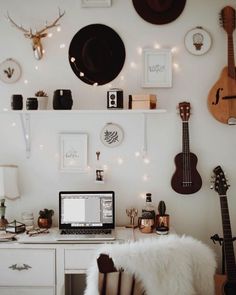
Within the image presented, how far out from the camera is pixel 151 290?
1.85 metres

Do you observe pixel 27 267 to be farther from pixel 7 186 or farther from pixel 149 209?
pixel 149 209

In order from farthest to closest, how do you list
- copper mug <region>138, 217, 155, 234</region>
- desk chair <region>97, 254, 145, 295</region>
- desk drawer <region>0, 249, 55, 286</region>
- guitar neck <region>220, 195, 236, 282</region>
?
copper mug <region>138, 217, 155, 234</region> < guitar neck <region>220, 195, 236, 282</region> < desk drawer <region>0, 249, 55, 286</region> < desk chair <region>97, 254, 145, 295</region>

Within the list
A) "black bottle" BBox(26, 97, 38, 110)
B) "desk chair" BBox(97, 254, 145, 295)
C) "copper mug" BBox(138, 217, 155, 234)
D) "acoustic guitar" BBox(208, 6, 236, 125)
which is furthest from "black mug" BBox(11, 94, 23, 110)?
"desk chair" BBox(97, 254, 145, 295)

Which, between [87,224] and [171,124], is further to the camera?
[171,124]

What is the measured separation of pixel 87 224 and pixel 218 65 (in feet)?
4.75

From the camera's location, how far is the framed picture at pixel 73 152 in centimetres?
311

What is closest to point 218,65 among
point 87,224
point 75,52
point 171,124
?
point 171,124

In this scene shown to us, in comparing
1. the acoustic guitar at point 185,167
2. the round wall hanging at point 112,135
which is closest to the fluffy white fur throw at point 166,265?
the acoustic guitar at point 185,167

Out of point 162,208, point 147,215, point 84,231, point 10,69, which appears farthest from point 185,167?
point 10,69

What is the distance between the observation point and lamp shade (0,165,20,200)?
2.92m

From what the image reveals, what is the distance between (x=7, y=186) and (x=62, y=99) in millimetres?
700

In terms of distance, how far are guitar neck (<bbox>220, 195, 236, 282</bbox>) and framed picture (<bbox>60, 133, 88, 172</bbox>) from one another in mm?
1003

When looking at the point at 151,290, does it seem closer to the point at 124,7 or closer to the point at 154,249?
the point at 154,249

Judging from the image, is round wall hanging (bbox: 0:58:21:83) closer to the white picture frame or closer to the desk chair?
the white picture frame
